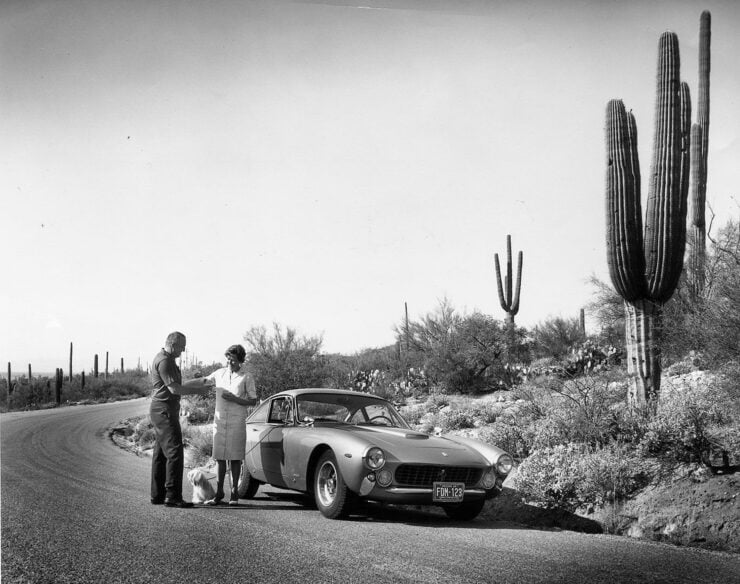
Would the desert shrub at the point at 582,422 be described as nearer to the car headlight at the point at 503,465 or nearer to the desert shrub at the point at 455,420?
the car headlight at the point at 503,465

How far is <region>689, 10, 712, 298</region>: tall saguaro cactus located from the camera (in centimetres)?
1883

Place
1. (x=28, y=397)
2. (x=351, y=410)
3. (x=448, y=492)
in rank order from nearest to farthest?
(x=448, y=492)
(x=351, y=410)
(x=28, y=397)

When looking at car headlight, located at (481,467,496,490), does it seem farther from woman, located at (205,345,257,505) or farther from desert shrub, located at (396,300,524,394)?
desert shrub, located at (396,300,524,394)

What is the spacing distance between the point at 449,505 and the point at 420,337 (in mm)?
21542

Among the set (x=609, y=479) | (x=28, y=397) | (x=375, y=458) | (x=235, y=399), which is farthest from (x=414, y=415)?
(x=28, y=397)

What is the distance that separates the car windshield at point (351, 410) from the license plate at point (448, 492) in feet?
5.02

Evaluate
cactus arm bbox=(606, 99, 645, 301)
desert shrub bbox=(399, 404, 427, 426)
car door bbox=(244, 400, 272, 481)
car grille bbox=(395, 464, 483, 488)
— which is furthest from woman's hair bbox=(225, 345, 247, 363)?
desert shrub bbox=(399, 404, 427, 426)

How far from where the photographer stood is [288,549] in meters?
5.59

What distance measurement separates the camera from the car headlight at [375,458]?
702 centimetres

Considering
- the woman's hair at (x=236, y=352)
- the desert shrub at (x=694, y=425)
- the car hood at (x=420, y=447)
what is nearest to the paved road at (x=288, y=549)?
the car hood at (x=420, y=447)

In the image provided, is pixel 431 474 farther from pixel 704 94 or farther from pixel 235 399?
pixel 704 94

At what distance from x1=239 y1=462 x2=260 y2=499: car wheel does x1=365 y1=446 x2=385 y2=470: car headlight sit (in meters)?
2.39

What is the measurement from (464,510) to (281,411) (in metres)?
2.60

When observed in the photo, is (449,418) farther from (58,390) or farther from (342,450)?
(58,390)
